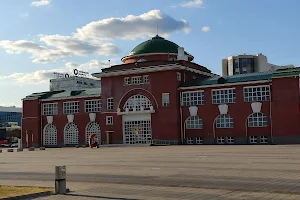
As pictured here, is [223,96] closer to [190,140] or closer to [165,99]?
[190,140]

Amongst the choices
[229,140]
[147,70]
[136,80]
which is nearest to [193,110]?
[229,140]

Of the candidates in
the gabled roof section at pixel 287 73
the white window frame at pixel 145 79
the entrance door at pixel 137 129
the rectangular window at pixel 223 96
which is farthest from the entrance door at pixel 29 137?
the gabled roof section at pixel 287 73

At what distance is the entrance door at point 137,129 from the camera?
2286 inches

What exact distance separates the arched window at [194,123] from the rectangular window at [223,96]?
10.5 ft

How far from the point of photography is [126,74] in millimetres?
59375

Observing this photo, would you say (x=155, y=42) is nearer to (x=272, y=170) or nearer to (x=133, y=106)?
(x=133, y=106)

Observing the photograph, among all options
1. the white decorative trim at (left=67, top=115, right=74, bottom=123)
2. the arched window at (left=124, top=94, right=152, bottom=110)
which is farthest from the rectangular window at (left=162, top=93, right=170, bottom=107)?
the white decorative trim at (left=67, top=115, right=74, bottom=123)

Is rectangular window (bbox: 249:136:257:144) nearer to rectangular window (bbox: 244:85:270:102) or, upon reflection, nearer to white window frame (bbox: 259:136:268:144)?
white window frame (bbox: 259:136:268:144)

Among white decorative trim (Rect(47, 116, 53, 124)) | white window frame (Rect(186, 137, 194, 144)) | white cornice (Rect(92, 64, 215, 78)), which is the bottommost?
white window frame (Rect(186, 137, 194, 144))

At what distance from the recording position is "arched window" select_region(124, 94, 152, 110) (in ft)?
191

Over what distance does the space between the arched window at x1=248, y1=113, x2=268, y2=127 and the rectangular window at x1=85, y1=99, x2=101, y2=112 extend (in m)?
23.5

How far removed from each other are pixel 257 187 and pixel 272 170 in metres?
4.82

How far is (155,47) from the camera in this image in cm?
6406

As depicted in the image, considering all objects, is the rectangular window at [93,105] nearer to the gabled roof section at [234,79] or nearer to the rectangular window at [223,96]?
the gabled roof section at [234,79]
